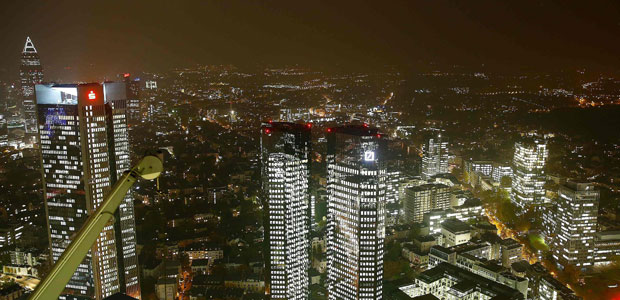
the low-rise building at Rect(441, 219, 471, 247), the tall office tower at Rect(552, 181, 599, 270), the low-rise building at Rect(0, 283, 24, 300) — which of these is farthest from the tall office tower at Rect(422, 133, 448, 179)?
the low-rise building at Rect(0, 283, 24, 300)

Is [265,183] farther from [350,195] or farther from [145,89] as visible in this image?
[145,89]

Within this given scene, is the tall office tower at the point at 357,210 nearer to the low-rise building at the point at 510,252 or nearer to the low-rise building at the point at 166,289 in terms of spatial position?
the low-rise building at the point at 166,289

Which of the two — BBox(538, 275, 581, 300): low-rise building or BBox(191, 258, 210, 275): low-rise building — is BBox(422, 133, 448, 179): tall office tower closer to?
BBox(538, 275, 581, 300): low-rise building

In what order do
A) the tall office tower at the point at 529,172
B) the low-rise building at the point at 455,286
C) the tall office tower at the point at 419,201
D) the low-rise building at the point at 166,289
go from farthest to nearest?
the tall office tower at the point at 529,172 → the tall office tower at the point at 419,201 → the low-rise building at the point at 166,289 → the low-rise building at the point at 455,286

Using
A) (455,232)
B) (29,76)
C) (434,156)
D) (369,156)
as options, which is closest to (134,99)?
(29,76)

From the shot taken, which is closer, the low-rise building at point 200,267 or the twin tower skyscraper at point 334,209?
the twin tower skyscraper at point 334,209

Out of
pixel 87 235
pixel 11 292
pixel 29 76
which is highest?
pixel 29 76

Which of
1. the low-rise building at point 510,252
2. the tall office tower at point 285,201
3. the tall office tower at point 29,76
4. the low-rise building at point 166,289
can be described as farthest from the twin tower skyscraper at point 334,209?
the tall office tower at point 29,76

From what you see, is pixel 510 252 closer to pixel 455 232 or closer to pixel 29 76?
pixel 455 232
